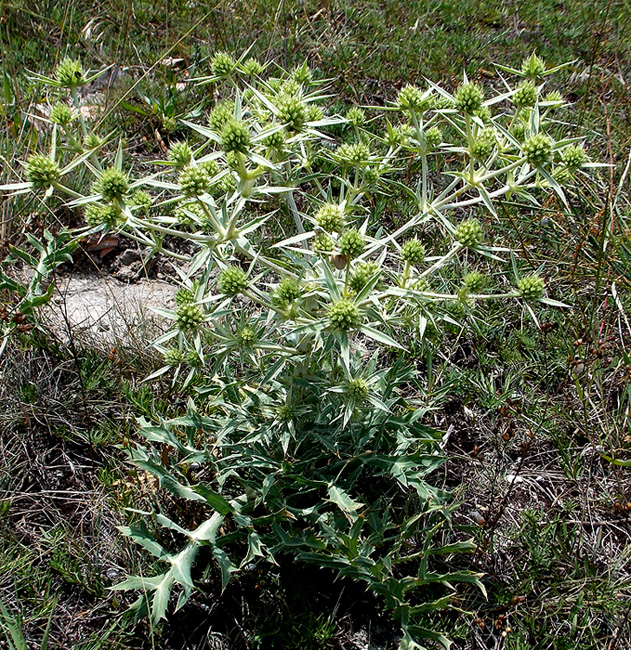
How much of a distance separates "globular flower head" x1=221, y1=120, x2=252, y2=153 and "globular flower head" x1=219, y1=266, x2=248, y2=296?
1.32ft

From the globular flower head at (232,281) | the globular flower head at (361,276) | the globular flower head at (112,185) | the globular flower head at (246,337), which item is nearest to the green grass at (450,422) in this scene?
the globular flower head at (361,276)

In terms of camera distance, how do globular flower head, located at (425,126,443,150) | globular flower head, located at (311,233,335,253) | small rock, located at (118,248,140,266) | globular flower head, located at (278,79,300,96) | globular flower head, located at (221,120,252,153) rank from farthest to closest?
small rock, located at (118,248,140,266)
globular flower head, located at (425,126,443,150)
globular flower head, located at (278,79,300,96)
globular flower head, located at (311,233,335,253)
globular flower head, located at (221,120,252,153)

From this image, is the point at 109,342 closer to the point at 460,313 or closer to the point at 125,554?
the point at 125,554

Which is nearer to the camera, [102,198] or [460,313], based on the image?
[102,198]

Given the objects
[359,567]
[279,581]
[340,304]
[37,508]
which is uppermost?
[340,304]

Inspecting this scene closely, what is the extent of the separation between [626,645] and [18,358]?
3098 millimetres

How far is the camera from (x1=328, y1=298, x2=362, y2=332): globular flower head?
189 centimetres

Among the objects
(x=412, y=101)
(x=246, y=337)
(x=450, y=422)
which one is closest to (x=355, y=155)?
(x=412, y=101)

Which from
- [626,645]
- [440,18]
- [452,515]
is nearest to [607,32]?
[440,18]

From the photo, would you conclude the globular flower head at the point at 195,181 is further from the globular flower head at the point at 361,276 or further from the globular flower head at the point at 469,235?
the globular flower head at the point at 469,235

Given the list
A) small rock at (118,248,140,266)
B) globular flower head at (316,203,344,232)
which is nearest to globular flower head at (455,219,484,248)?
globular flower head at (316,203,344,232)

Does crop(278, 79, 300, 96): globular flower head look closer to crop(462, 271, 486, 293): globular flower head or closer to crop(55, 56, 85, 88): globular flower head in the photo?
crop(55, 56, 85, 88): globular flower head

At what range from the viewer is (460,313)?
2373 millimetres

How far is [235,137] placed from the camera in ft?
6.10
